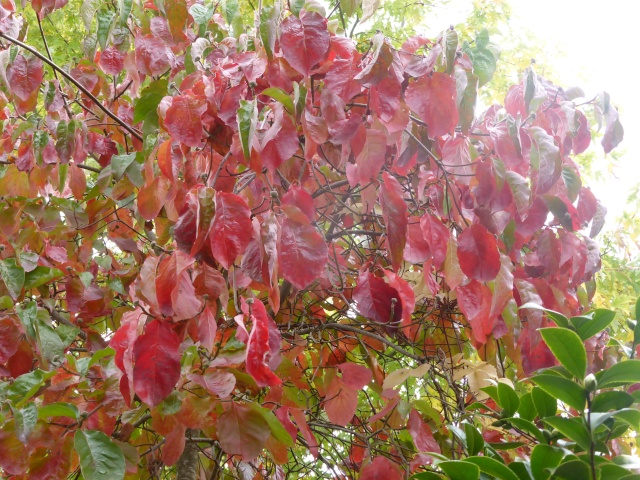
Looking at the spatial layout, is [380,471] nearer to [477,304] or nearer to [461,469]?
[477,304]

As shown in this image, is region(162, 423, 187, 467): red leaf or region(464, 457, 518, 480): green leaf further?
region(162, 423, 187, 467): red leaf

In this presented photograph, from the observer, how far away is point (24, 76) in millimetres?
1475

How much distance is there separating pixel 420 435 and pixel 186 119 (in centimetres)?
94

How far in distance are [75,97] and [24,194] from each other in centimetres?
37

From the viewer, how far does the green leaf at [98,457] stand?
3.17 feet

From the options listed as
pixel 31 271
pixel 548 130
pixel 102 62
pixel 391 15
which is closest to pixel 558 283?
pixel 548 130

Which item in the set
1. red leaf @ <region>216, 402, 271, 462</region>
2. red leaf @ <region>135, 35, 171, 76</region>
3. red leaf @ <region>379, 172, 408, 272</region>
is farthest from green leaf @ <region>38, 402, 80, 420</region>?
red leaf @ <region>135, 35, 171, 76</region>

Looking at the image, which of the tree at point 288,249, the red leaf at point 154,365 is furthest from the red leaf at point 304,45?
the red leaf at point 154,365

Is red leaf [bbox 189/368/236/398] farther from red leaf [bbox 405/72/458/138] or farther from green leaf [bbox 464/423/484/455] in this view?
red leaf [bbox 405/72/458/138]

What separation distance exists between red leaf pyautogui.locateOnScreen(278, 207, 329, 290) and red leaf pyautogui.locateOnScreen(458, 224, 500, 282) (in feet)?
1.02

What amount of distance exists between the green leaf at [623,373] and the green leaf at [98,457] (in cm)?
78

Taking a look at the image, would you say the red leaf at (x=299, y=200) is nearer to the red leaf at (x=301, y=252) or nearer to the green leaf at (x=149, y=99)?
the red leaf at (x=301, y=252)

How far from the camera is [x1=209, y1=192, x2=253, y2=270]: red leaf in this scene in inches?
35.8

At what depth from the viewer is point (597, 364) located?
157 cm
